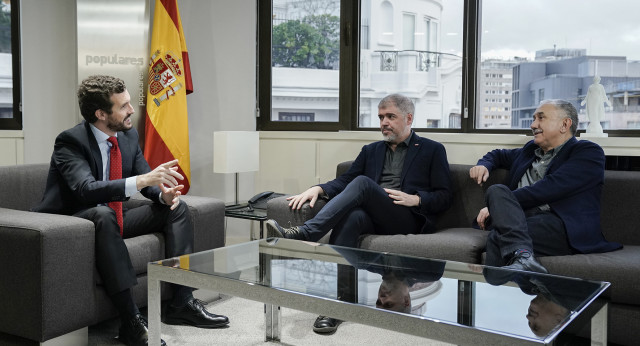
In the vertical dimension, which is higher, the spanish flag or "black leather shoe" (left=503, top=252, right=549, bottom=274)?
the spanish flag

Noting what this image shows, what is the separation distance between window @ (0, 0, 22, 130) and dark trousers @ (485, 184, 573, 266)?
3.34 m

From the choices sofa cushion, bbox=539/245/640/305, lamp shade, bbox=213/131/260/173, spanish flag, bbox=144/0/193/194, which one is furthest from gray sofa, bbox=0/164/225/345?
sofa cushion, bbox=539/245/640/305

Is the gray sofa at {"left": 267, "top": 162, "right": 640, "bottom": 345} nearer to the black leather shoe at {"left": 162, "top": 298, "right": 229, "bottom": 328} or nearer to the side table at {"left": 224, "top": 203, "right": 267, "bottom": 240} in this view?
the side table at {"left": 224, "top": 203, "right": 267, "bottom": 240}

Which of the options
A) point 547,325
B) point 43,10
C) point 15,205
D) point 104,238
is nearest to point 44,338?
point 104,238

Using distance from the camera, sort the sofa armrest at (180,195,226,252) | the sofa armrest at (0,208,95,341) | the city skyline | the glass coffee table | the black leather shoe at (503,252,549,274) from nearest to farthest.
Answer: the glass coffee table
the sofa armrest at (0,208,95,341)
the black leather shoe at (503,252,549,274)
the sofa armrest at (180,195,226,252)
the city skyline

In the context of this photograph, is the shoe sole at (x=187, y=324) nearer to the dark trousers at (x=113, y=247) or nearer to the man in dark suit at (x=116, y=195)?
the man in dark suit at (x=116, y=195)

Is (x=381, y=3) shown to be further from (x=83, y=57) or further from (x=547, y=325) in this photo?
(x=547, y=325)

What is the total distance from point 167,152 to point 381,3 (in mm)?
1893

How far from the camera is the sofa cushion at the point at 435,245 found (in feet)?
9.38

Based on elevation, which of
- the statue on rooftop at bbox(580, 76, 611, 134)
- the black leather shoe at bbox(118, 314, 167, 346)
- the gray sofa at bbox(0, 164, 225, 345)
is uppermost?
the statue on rooftop at bbox(580, 76, 611, 134)

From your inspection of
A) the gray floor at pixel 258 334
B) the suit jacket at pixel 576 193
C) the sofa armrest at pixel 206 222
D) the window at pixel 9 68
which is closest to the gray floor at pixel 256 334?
the gray floor at pixel 258 334

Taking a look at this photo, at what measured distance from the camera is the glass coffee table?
5.29ft

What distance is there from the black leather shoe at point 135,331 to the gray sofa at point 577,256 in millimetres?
941

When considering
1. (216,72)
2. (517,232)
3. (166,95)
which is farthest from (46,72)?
(517,232)
